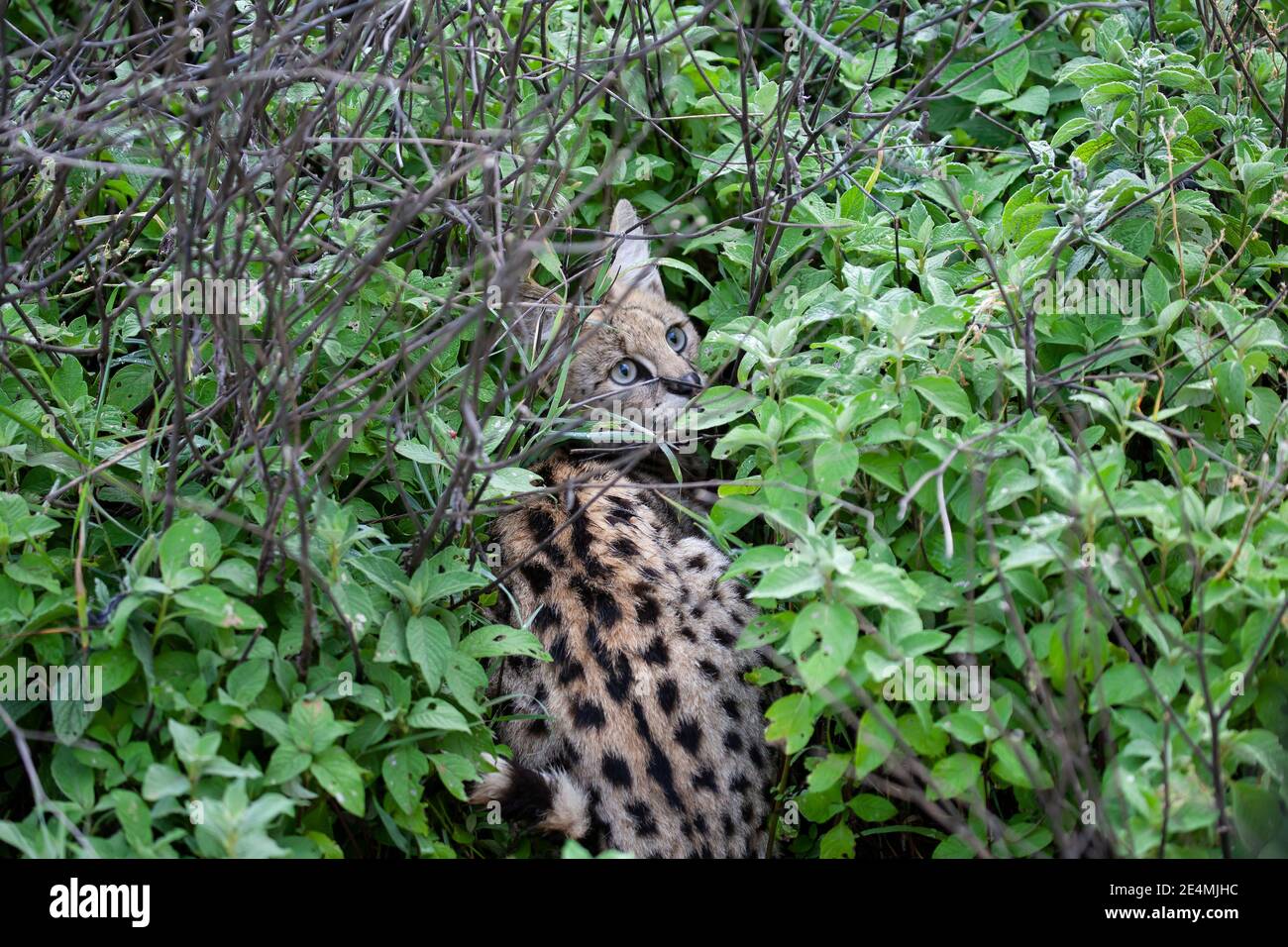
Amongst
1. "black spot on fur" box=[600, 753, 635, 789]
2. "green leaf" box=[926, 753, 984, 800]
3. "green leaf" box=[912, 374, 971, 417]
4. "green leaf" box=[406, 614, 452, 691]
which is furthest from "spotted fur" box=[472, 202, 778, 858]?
"green leaf" box=[912, 374, 971, 417]

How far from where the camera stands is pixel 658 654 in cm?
345

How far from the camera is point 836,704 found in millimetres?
2859

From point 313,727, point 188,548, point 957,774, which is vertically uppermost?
point 188,548

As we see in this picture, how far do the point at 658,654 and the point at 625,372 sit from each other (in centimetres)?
152

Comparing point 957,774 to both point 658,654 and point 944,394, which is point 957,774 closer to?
point 658,654

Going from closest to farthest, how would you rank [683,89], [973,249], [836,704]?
[836,704] < [973,249] < [683,89]

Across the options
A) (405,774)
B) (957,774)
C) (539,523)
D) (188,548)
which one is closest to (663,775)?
(405,774)

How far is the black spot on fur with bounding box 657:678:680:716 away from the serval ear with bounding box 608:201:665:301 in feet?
5.03

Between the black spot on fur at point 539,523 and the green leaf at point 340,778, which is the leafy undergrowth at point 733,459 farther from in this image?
the black spot on fur at point 539,523

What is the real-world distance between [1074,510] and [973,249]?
4.93ft

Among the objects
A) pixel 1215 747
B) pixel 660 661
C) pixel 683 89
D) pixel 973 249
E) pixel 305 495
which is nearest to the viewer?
pixel 1215 747

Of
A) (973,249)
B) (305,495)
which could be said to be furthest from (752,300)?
(305,495)

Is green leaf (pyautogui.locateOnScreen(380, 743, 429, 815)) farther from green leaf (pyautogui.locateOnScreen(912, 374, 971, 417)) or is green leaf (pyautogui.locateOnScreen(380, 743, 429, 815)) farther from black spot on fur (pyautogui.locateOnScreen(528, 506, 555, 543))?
green leaf (pyautogui.locateOnScreen(912, 374, 971, 417))
